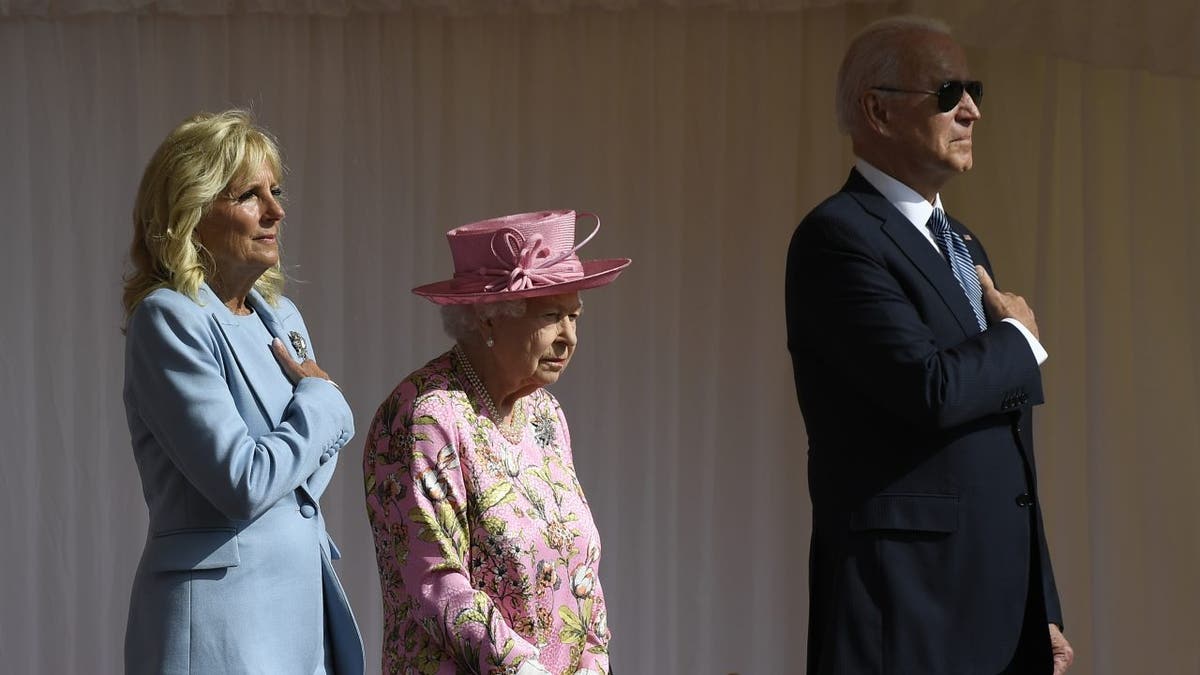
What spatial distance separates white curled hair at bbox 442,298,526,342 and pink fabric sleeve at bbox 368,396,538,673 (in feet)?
0.64

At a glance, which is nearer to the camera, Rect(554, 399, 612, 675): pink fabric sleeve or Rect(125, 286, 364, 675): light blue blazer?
Rect(125, 286, 364, 675): light blue blazer

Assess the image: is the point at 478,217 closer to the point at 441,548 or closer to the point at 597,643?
the point at 597,643

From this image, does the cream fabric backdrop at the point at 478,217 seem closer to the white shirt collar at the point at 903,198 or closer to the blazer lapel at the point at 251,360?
the white shirt collar at the point at 903,198

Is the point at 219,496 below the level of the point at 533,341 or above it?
below

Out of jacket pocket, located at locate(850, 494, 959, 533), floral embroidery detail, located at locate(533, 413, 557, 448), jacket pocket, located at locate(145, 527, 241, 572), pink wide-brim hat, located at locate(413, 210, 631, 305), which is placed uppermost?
pink wide-brim hat, located at locate(413, 210, 631, 305)

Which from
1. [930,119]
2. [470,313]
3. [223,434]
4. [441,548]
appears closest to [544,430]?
[470,313]

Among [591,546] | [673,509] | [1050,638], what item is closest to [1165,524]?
[673,509]

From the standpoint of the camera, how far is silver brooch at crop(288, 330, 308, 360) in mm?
2807

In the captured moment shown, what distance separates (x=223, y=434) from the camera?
2434mm

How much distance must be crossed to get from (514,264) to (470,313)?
4.8 inches

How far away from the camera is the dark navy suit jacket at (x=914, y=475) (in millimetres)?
2512

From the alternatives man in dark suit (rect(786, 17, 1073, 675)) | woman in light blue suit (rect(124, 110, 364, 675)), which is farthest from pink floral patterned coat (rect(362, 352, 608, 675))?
man in dark suit (rect(786, 17, 1073, 675))

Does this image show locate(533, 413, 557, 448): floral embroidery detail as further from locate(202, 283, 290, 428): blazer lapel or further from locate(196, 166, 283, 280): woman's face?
locate(196, 166, 283, 280): woman's face

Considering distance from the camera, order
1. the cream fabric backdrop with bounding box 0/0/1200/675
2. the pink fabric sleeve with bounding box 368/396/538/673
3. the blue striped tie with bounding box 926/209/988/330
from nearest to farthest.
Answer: the pink fabric sleeve with bounding box 368/396/538/673, the blue striped tie with bounding box 926/209/988/330, the cream fabric backdrop with bounding box 0/0/1200/675
